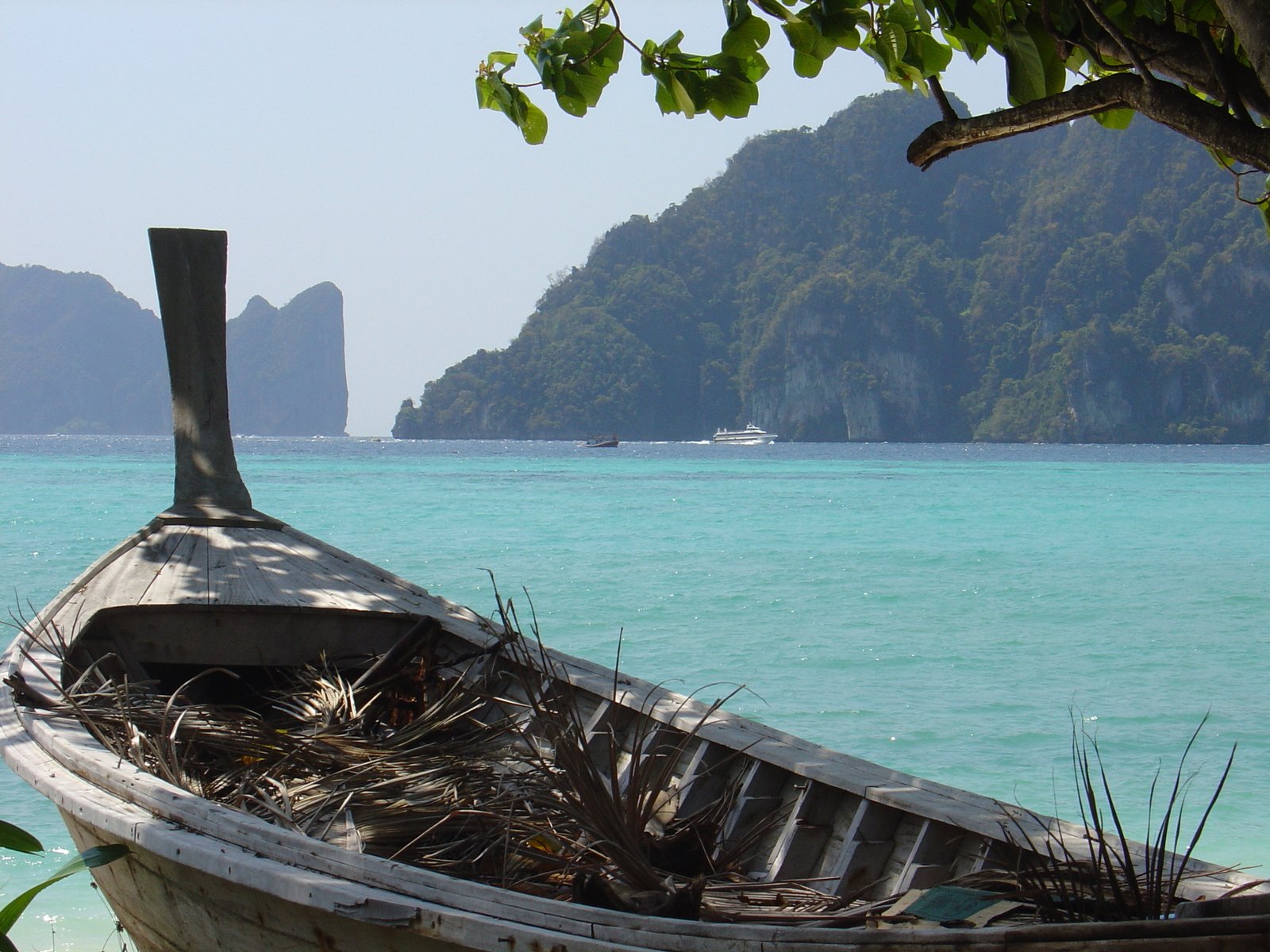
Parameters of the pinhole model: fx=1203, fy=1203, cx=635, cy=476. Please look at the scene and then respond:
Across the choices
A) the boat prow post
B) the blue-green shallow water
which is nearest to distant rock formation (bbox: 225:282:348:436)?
the blue-green shallow water

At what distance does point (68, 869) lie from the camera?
7.77 feet

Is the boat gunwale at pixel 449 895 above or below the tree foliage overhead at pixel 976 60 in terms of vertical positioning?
below

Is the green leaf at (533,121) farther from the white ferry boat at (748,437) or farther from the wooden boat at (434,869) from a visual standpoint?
the white ferry boat at (748,437)

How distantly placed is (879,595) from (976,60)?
1430cm

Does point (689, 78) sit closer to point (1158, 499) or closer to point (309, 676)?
point (309, 676)

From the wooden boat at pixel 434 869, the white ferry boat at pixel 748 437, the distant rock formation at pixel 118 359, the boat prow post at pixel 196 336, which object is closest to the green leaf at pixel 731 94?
the wooden boat at pixel 434 869

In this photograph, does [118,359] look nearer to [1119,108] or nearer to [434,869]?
[434,869]

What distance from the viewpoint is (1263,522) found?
2686 cm

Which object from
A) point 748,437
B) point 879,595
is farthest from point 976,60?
point 748,437

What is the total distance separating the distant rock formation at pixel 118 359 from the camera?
465ft

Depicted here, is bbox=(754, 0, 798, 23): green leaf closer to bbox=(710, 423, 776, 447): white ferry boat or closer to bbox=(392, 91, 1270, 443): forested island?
bbox=(392, 91, 1270, 443): forested island

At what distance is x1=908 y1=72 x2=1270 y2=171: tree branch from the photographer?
5.82ft

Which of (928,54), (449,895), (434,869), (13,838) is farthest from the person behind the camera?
(434,869)

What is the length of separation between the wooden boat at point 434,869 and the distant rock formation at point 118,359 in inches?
5513
